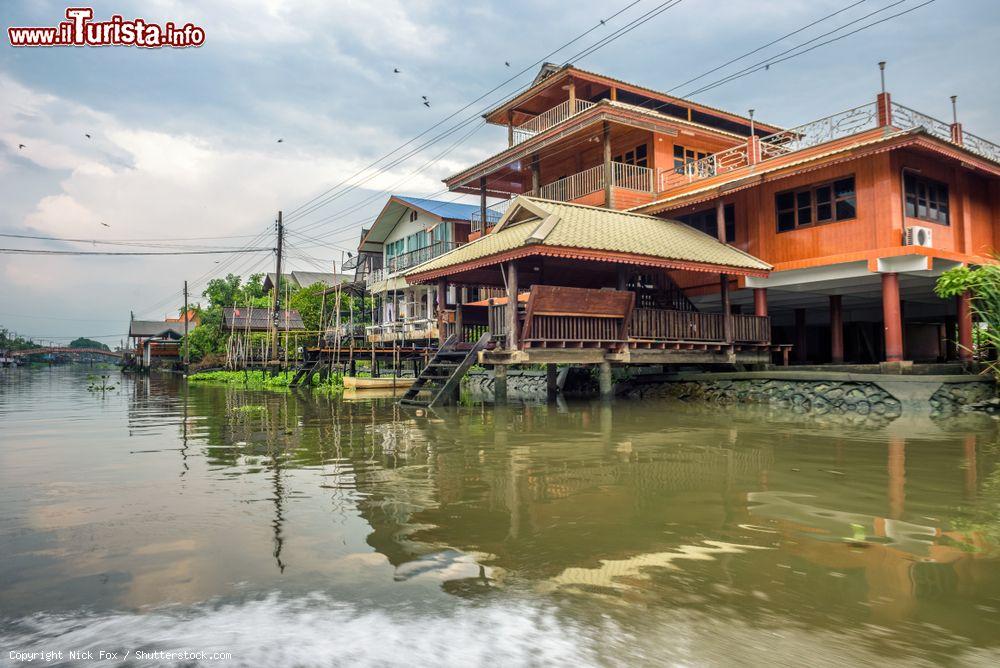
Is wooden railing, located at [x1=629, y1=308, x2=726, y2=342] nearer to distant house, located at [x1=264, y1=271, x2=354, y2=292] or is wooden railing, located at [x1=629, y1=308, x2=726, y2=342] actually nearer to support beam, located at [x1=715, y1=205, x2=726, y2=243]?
support beam, located at [x1=715, y1=205, x2=726, y2=243]

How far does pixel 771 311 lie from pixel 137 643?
25.2 m

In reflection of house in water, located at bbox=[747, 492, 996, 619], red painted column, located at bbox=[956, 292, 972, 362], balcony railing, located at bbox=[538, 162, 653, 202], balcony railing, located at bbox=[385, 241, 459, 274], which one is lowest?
reflection of house in water, located at bbox=[747, 492, 996, 619]

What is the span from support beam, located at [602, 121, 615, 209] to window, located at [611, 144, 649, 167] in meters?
2.31

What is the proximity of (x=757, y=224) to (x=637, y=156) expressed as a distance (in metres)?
6.99

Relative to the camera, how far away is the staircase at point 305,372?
29.6m

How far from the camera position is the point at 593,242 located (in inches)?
602

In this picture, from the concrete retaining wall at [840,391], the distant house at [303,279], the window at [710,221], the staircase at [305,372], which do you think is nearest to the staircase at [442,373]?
the concrete retaining wall at [840,391]

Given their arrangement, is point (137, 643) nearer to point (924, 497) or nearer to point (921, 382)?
point (924, 497)

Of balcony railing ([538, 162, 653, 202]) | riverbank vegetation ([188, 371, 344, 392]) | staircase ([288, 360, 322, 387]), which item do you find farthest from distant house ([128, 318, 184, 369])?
balcony railing ([538, 162, 653, 202])

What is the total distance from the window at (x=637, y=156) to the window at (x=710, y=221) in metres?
3.41

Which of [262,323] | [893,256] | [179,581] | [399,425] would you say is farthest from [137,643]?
[262,323]

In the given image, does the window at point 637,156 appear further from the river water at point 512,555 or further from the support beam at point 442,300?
the river water at point 512,555

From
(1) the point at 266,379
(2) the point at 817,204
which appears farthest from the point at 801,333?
(1) the point at 266,379

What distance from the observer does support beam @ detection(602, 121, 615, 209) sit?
2222 cm
